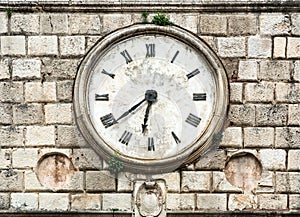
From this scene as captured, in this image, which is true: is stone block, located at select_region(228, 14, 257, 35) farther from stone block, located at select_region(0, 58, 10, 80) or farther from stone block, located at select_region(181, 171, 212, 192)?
stone block, located at select_region(0, 58, 10, 80)

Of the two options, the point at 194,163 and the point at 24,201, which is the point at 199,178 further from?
the point at 24,201

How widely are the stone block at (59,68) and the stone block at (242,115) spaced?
5.64ft

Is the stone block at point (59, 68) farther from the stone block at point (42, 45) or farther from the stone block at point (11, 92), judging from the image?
the stone block at point (11, 92)

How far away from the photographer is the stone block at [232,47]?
9.21 meters

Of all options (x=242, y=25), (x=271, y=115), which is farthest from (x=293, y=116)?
(x=242, y=25)

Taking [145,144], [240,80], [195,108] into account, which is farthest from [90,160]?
[240,80]

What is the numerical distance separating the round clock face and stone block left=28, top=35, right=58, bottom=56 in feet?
1.22

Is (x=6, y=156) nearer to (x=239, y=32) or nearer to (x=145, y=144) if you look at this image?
(x=145, y=144)

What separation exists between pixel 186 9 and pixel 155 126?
128cm

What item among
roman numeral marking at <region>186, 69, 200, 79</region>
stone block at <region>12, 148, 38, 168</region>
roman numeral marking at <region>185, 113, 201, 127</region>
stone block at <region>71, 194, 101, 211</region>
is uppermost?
roman numeral marking at <region>186, 69, 200, 79</region>

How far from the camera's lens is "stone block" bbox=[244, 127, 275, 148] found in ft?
30.1

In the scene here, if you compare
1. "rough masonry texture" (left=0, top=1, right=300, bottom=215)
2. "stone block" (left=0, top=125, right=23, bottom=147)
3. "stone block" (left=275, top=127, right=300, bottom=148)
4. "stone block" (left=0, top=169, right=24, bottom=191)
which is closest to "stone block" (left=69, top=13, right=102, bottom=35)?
"rough masonry texture" (left=0, top=1, right=300, bottom=215)

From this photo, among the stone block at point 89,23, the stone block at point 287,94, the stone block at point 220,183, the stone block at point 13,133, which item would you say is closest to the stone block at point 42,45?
the stone block at point 89,23

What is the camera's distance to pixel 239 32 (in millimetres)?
9227
